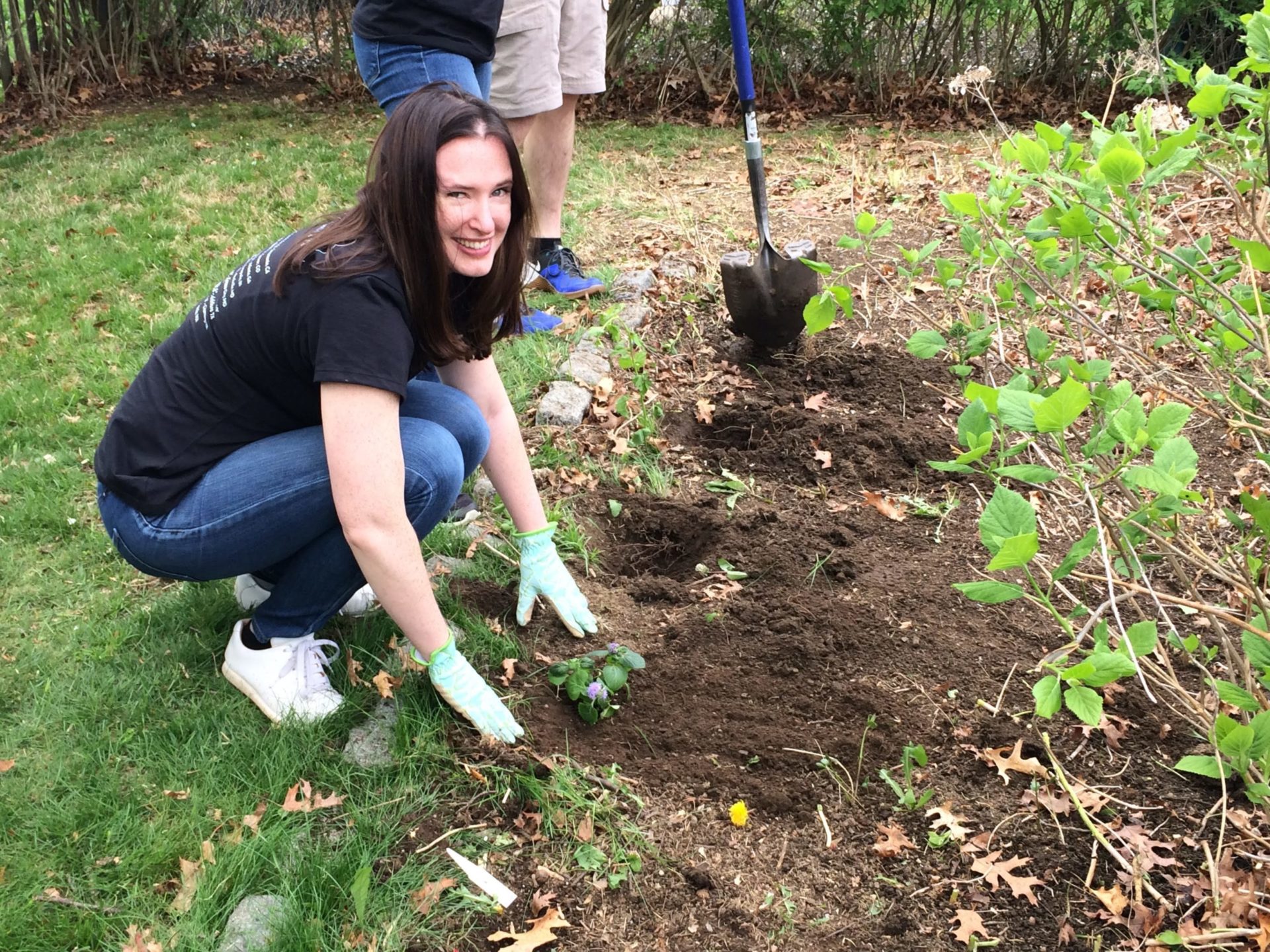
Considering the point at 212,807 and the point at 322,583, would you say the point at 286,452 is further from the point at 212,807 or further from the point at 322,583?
the point at 212,807

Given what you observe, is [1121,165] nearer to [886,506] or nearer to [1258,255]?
[1258,255]

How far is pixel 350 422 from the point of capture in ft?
6.03

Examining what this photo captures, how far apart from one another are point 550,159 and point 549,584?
2.40 metres

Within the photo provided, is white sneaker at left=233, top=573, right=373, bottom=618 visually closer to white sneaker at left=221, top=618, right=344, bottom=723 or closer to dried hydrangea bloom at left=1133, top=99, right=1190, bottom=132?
white sneaker at left=221, top=618, right=344, bottom=723

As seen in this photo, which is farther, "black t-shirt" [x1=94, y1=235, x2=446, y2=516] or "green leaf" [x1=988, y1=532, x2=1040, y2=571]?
"black t-shirt" [x1=94, y1=235, x2=446, y2=516]

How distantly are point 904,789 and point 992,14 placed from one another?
7.23m

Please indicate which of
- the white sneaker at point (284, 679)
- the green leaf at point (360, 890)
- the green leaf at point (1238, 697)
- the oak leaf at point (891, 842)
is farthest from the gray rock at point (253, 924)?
the green leaf at point (1238, 697)

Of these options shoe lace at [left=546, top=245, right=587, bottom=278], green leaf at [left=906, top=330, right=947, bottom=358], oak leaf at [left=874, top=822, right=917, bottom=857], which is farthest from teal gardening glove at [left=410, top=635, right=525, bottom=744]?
shoe lace at [left=546, top=245, right=587, bottom=278]

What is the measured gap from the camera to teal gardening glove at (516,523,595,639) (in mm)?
2406

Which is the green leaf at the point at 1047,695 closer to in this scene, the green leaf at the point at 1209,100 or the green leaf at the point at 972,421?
the green leaf at the point at 972,421

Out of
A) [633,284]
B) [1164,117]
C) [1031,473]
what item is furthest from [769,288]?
[1031,473]

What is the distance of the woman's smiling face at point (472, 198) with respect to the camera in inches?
74.3

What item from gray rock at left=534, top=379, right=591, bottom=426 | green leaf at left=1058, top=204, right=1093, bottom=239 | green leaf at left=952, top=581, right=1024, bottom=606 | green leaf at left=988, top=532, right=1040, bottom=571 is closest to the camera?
green leaf at left=988, top=532, right=1040, bottom=571

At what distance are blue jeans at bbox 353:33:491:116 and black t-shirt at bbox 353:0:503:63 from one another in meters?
0.02
